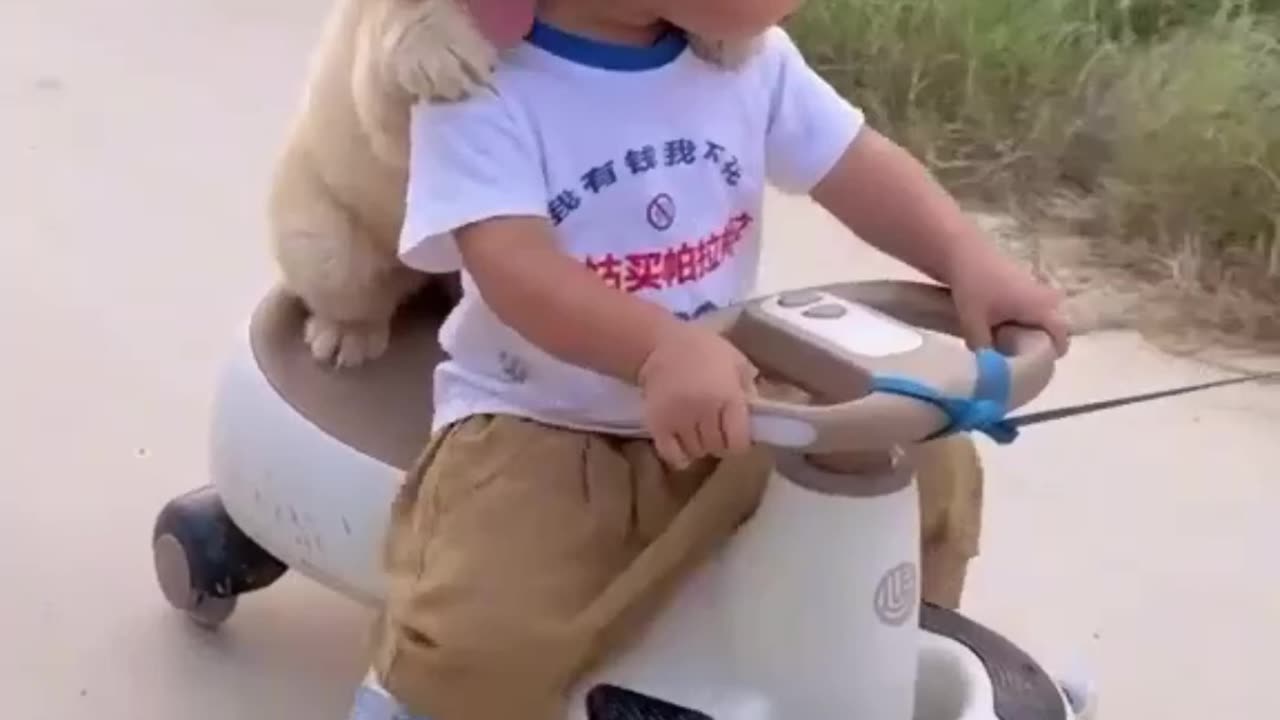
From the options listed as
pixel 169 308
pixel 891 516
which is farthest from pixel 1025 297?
pixel 169 308

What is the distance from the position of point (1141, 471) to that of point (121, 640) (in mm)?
574

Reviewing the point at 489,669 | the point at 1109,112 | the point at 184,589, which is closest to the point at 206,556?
the point at 184,589

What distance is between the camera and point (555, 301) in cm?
74

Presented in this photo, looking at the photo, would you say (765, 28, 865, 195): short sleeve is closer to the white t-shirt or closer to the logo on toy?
the white t-shirt

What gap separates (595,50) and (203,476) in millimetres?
500

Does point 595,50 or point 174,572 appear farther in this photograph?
point 174,572

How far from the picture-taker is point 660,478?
0.79 metres

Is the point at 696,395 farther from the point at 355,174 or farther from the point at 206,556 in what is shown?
the point at 206,556

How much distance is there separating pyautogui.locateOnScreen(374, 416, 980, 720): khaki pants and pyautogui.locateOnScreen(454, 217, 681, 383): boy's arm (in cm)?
6

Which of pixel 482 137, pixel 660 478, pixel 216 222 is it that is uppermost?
pixel 482 137

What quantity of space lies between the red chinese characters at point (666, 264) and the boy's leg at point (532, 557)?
0.06 meters

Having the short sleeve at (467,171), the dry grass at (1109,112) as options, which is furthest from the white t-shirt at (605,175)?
the dry grass at (1109,112)

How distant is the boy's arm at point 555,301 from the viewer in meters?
0.72

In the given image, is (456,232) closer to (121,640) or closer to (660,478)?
(660,478)
